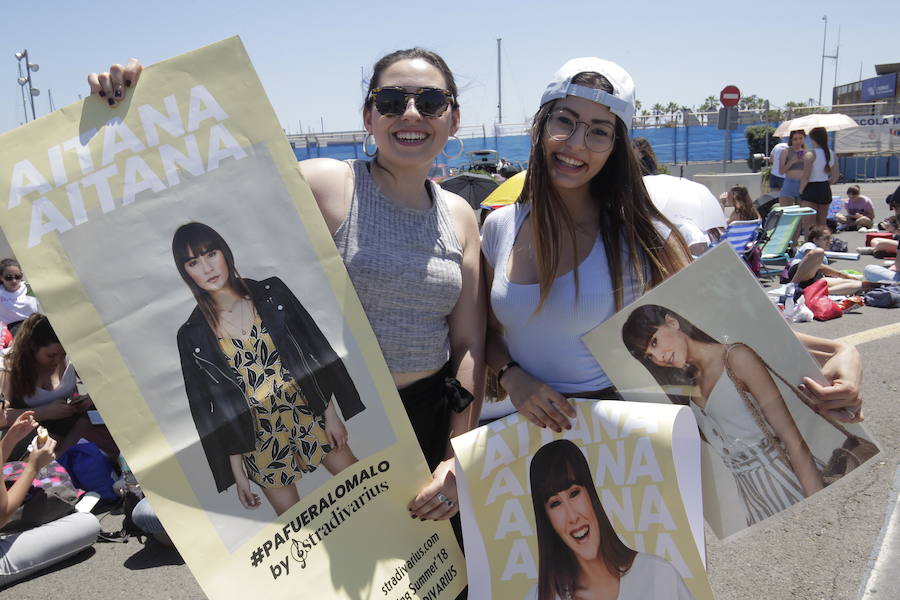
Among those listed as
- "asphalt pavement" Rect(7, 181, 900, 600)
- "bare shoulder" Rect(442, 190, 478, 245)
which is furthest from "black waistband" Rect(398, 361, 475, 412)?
"asphalt pavement" Rect(7, 181, 900, 600)

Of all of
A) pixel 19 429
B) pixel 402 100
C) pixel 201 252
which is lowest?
pixel 19 429

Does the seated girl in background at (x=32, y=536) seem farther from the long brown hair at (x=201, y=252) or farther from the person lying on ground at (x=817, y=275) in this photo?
the person lying on ground at (x=817, y=275)

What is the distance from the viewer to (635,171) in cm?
188

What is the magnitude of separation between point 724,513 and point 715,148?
31.1 metres

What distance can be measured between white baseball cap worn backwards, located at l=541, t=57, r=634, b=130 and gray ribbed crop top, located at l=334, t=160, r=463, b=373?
489 millimetres

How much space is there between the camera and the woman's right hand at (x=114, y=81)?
157 centimetres

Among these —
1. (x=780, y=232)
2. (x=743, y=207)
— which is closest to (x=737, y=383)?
(x=743, y=207)

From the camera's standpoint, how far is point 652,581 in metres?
1.67

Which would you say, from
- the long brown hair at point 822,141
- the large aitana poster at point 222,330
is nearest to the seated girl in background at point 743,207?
the long brown hair at point 822,141

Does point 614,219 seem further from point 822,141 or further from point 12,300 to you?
point 822,141

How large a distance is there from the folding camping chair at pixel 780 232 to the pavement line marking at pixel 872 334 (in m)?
3.86

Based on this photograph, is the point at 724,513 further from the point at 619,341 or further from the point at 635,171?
the point at 635,171

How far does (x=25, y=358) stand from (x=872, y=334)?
23.8 ft

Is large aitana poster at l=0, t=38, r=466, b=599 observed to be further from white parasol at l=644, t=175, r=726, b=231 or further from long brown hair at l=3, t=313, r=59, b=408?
long brown hair at l=3, t=313, r=59, b=408
